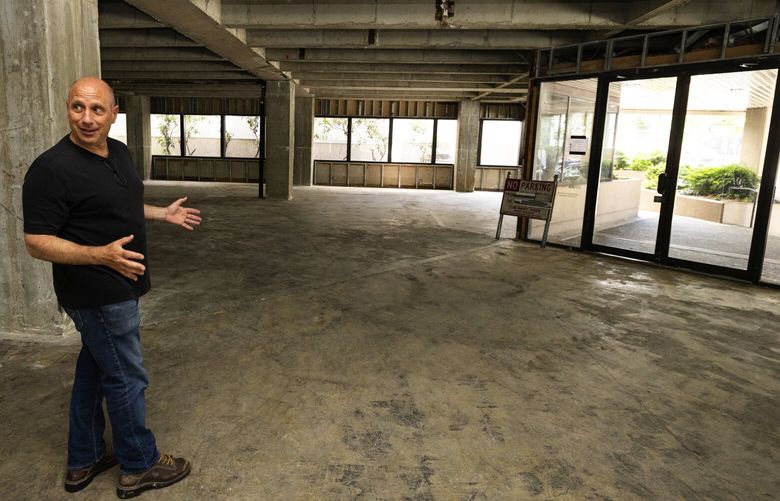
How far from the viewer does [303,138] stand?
18.9 m

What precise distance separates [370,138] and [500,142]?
195 inches

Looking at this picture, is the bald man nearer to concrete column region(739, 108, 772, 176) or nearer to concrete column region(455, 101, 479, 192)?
concrete column region(739, 108, 772, 176)

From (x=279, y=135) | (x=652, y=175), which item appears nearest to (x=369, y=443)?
(x=652, y=175)

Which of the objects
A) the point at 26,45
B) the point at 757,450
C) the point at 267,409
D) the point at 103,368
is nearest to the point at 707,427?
the point at 757,450

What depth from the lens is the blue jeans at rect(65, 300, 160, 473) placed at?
6.69 feet

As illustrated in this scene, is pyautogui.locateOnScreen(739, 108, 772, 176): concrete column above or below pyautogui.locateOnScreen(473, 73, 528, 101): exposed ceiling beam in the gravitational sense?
below


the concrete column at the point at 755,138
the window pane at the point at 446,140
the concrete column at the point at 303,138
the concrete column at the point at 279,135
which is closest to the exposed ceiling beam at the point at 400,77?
the concrete column at the point at 279,135

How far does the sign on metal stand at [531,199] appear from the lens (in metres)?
8.39

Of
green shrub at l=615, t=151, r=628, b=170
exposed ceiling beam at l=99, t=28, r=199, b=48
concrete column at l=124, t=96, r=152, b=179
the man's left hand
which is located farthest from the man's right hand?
concrete column at l=124, t=96, r=152, b=179

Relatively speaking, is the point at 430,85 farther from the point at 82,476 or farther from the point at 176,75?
the point at 82,476

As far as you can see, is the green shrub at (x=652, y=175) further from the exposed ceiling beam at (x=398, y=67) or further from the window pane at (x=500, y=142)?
the window pane at (x=500, y=142)

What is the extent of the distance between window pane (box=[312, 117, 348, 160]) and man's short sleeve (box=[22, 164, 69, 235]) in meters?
18.5

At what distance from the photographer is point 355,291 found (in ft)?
18.1

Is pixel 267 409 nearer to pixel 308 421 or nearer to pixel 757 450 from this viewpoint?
pixel 308 421
